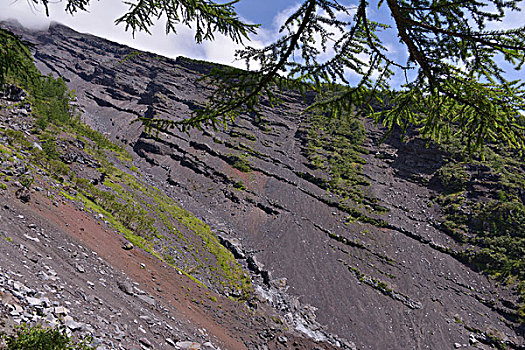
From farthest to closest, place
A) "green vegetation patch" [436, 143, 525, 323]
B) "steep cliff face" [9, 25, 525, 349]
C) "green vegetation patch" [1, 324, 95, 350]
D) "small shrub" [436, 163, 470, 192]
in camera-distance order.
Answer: "small shrub" [436, 163, 470, 192], "green vegetation patch" [436, 143, 525, 323], "steep cliff face" [9, 25, 525, 349], "green vegetation patch" [1, 324, 95, 350]

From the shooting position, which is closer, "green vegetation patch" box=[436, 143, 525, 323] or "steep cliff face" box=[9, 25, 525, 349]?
"steep cliff face" box=[9, 25, 525, 349]

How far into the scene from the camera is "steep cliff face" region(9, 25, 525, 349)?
2600 centimetres

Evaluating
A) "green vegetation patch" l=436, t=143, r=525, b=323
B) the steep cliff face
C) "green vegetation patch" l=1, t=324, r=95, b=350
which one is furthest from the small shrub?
"green vegetation patch" l=1, t=324, r=95, b=350

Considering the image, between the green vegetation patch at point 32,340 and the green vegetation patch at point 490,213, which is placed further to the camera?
the green vegetation patch at point 490,213

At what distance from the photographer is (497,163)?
49.5 metres

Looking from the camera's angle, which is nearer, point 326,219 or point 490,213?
point 326,219

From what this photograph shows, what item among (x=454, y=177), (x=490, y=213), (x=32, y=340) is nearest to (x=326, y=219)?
(x=490, y=213)

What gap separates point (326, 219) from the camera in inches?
1612

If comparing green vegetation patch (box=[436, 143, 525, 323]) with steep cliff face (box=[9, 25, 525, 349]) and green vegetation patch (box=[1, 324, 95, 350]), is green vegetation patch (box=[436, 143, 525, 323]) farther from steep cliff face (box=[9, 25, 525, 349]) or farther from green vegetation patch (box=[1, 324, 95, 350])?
green vegetation patch (box=[1, 324, 95, 350])

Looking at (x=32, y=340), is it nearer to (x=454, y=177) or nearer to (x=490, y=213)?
(x=490, y=213)

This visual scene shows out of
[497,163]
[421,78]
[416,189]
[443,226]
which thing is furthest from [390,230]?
[421,78]

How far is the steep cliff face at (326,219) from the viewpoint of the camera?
1024 inches

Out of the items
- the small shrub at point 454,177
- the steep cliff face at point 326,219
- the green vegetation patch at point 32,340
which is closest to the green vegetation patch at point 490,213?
the small shrub at point 454,177

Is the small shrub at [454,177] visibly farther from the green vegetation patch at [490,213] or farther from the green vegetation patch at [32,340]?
the green vegetation patch at [32,340]
